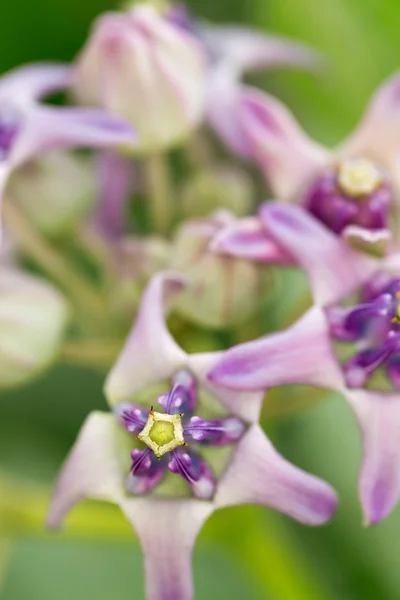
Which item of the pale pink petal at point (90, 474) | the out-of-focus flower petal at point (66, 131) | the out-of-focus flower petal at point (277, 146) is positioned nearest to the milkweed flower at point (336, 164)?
the out-of-focus flower petal at point (277, 146)

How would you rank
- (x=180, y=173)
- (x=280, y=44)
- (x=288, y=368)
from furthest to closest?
(x=180, y=173), (x=280, y=44), (x=288, y=368)

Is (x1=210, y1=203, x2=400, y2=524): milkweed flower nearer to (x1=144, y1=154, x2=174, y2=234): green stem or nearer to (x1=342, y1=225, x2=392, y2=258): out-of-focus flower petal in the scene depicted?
(x1=342, y1=225, x2=392, y2=258): out-of-focus flower petal

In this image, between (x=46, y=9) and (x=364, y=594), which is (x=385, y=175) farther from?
(x=46, y=9)

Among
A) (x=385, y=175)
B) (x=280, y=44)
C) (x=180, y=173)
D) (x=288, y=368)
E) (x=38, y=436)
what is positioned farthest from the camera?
(x=38, y=436)

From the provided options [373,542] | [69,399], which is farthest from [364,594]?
[69,399]

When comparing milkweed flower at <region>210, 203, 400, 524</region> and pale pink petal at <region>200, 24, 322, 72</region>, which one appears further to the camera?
pale pink petal at <region>200, 24, 322, 72</region>

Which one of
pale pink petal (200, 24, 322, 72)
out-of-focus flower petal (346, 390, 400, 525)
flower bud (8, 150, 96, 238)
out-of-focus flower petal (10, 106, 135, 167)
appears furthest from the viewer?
pale pink petal (200, 24, 322, 72)

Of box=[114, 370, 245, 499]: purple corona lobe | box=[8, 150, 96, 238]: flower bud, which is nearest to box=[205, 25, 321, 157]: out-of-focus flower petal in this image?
box=[8, 150, 96, 238]: flower bud

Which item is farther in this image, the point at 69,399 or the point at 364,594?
the point at 69,399

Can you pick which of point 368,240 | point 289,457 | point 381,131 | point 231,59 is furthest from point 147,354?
point 289,457
